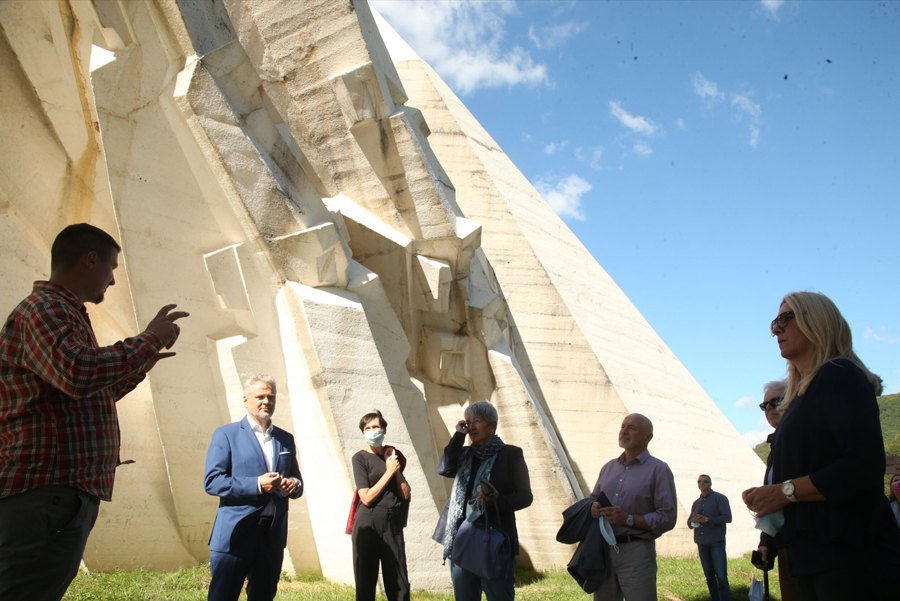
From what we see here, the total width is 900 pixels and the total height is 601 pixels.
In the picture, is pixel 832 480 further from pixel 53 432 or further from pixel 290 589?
pixel 290 589

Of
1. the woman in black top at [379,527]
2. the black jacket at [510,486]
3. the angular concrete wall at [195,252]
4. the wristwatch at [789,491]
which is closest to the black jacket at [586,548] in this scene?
the black jacket at [510,486]

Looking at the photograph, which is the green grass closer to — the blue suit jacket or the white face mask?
the white face mask

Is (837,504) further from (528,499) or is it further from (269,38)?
(269,38)

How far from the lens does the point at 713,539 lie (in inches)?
243

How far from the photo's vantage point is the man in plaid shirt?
6.57 feet

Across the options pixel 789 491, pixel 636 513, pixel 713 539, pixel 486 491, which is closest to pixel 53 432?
pixel 486 491

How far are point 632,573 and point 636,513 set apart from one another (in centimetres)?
26

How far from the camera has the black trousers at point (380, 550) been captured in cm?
411

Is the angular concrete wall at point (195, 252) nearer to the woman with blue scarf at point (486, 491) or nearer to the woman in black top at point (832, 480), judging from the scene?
the woman with blue scarf at point (486, 491)

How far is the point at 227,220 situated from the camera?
604 cm

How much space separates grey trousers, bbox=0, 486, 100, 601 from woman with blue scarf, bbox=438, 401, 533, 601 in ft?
6.05

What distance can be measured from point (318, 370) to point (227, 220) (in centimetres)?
133

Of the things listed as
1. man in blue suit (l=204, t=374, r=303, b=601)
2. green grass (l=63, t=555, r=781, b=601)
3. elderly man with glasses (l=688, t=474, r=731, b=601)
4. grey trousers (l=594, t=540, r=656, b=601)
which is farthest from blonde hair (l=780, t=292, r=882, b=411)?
elderly man with glasses (l=688, t=474, r=731, b=601)

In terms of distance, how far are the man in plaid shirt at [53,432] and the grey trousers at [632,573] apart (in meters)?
2.27
